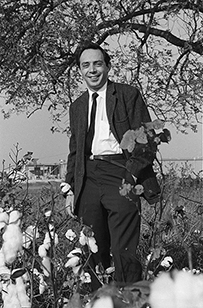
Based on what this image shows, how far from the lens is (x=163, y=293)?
566mm

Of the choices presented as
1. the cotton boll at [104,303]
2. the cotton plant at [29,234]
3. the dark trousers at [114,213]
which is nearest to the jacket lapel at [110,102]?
the dark trousers at [114,213]

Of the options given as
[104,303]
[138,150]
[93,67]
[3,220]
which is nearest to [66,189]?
[93,67]

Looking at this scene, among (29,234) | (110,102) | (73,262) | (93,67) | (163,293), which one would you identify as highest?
(93,67)

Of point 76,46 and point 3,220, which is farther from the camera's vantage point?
point 76,46

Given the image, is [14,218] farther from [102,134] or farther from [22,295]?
[102,134]

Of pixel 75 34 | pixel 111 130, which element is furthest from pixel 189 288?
pixel 75 34

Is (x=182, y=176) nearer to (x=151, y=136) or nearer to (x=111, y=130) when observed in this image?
(x=111, y=130)

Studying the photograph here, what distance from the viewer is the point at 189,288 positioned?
0.56m

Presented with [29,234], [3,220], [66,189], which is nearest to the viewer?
[3,220]

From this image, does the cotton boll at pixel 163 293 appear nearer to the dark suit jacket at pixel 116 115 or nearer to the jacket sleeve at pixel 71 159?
the dark suit jacket at pixel 116 115

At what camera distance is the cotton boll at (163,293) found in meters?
0.56

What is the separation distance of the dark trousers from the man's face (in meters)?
0.43

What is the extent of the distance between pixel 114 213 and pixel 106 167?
0.81 feet

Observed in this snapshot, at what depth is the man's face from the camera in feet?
10.8
